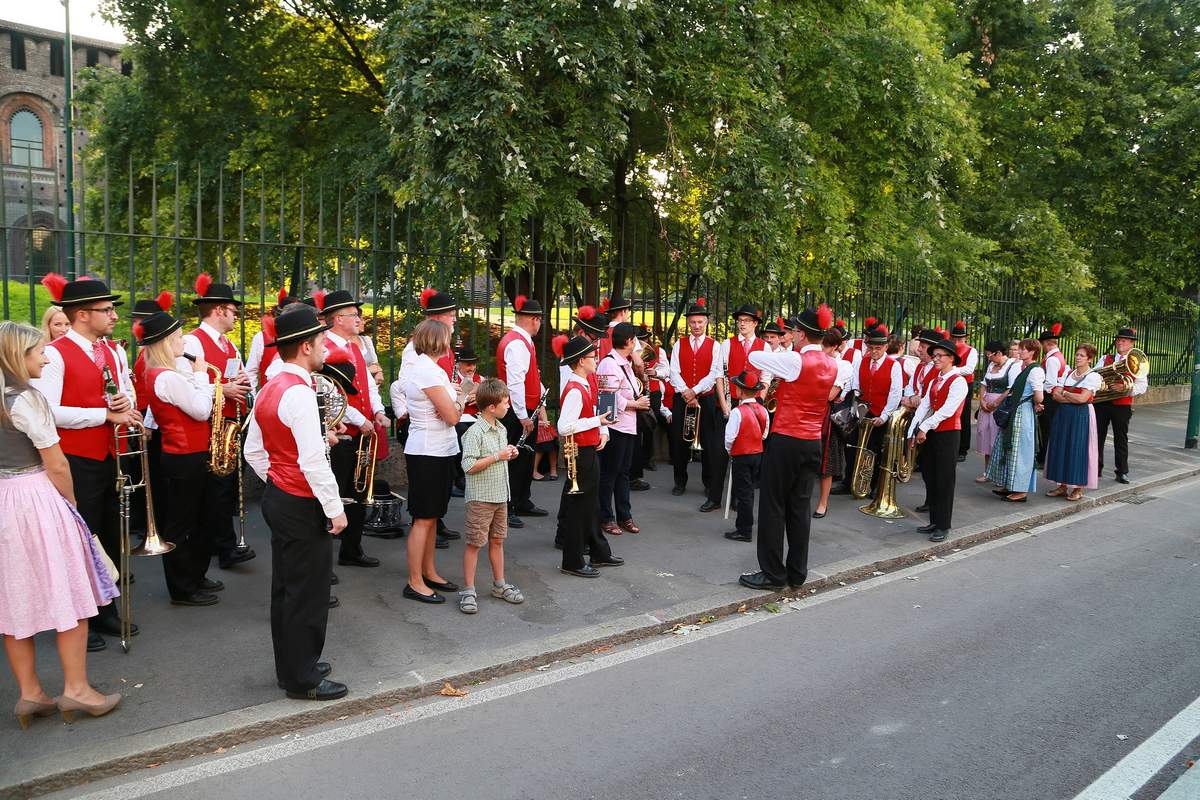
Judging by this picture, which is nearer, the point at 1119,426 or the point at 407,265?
the point at 407,265

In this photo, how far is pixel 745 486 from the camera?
8352mm

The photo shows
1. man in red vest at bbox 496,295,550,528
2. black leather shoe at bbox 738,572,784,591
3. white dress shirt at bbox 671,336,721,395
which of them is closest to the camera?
black leather shoe at bbox 738,572,784,591

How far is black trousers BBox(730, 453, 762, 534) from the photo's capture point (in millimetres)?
8211

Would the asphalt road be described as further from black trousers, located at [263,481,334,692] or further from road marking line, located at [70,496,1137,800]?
black trousers, located at [263,481,334,692]

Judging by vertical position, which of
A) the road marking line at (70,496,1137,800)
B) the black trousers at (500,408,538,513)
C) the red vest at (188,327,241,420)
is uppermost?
the red vest at (188,327,241,420)

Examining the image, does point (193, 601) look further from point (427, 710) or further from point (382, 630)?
point (427, 710)

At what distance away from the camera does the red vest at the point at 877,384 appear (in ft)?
32.4

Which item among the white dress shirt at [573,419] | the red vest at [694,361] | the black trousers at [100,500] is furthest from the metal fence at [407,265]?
the white dress shirt at [573,419]

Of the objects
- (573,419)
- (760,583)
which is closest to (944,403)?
(760,583)

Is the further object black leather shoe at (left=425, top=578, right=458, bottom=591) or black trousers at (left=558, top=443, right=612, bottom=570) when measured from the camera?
black trousers at (left=558, top=443, right=612, bottom=570)

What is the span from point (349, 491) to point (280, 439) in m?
2.58

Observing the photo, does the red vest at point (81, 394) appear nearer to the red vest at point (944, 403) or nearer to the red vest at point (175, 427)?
the red vest at point (175, 427)

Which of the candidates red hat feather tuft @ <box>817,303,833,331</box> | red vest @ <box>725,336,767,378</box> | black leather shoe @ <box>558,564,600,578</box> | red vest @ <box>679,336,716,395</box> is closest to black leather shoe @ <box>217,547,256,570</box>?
black leather shoe @ <box>558,564,600,578</box>

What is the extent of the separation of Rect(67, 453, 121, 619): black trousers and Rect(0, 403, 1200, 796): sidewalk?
477mm
